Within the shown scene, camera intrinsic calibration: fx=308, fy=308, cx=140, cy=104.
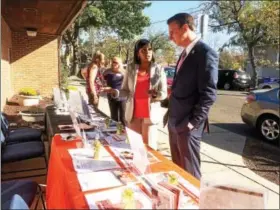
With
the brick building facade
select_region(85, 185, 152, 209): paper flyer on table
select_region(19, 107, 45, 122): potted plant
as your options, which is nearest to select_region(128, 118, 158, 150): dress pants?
select_region(85, 185, 152, 209): paper flyer on table

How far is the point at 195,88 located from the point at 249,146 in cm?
184

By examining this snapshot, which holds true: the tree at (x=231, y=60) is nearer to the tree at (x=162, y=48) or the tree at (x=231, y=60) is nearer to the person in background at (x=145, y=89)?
the tree at (x=162, y=48)

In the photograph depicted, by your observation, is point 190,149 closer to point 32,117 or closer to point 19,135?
point 19,135

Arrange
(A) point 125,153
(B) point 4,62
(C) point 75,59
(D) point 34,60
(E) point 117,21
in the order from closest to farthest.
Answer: (A) point 125,153
(B) point 4,62
(D) point 34,60
(E) point 117,21
(C) point 75,59

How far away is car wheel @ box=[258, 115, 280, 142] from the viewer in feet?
11.7

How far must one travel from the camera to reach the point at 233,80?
13641 millimetres

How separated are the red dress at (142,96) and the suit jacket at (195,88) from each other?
59 cm

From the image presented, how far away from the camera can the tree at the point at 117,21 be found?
14.4m

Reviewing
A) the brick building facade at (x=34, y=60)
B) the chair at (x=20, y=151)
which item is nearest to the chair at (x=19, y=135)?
the chair at (x=20, y=151)

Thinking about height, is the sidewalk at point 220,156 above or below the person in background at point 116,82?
below

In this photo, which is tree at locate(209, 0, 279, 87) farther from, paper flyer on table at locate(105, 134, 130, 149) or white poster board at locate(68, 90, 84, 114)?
paper flyer on table at locate(105, 134, 130, 149)

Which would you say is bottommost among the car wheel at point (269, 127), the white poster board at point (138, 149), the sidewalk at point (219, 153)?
the sidewalk at point (219, 153)

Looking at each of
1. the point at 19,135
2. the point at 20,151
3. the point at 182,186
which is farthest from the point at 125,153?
the point at 19,135

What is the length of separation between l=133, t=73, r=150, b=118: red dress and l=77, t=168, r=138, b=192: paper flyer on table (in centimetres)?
108
